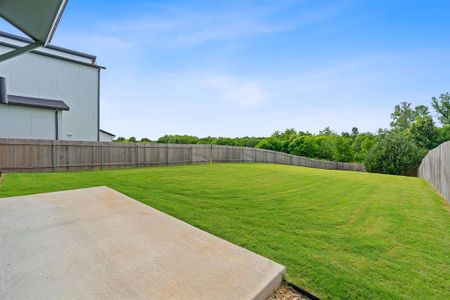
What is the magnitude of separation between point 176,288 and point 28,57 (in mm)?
15965

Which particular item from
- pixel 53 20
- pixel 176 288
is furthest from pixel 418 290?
pixel 53 20

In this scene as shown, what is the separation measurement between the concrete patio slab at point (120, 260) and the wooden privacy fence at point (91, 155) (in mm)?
6998

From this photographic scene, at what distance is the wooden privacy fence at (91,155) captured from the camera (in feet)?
31.0

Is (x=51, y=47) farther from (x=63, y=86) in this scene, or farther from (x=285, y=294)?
(x=285, y=294)

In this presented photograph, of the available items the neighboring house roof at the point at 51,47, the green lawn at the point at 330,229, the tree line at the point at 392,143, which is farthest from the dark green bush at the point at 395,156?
the neighboring house roof at the point at 51,47

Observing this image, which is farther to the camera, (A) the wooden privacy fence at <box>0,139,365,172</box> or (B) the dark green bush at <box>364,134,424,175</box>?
(B) the dark green bush at <box>364,134,424,175</box>

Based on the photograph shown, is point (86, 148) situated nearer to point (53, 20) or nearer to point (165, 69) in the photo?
point (165, 69)

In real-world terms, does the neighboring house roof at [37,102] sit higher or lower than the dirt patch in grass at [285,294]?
higher

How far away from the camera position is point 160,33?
34.0 feet

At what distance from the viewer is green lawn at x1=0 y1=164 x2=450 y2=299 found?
229 centimetres

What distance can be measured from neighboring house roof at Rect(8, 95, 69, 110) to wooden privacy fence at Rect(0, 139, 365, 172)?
3.36m

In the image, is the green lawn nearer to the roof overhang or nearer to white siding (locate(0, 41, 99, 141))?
the roof overhang

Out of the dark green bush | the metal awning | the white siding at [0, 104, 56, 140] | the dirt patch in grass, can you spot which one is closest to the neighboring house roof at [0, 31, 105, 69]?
the white siding at [0, 104, 56, 140]

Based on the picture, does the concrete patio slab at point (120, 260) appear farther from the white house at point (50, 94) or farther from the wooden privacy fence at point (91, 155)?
the white house at point (50, 94)
